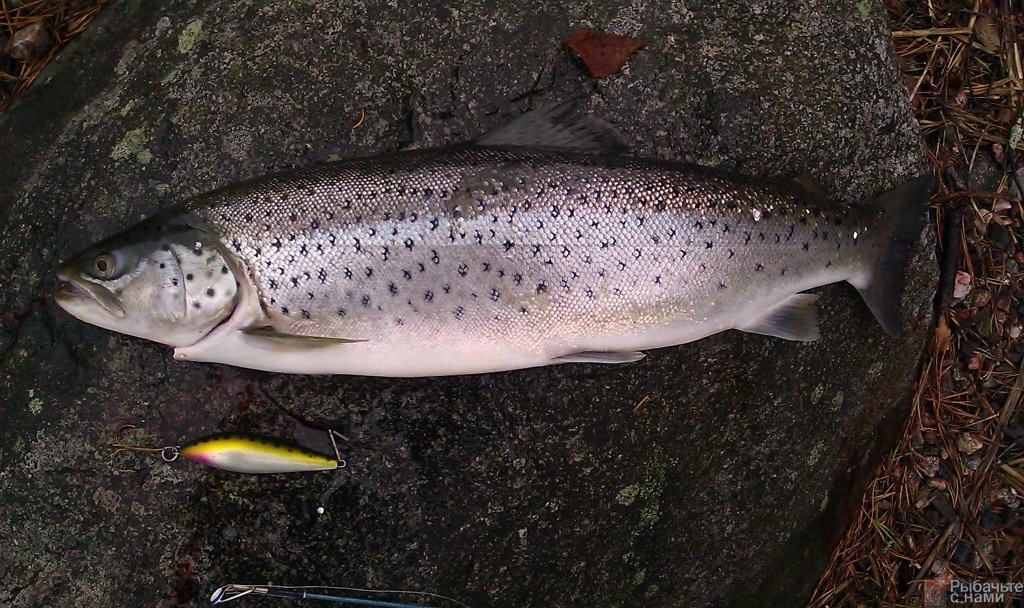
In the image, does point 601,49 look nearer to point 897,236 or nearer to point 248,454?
point 897,236

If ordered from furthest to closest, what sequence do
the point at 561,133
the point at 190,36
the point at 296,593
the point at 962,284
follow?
the point at 962,284 < the point at 190,36 < the point at 296,593 < the point at 561,133

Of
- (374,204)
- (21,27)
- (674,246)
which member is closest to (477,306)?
(374,204)

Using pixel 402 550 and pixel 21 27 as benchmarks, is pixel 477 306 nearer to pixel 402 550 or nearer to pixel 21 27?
pixel 402 550

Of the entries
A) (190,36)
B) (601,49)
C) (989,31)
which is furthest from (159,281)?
(989,31)

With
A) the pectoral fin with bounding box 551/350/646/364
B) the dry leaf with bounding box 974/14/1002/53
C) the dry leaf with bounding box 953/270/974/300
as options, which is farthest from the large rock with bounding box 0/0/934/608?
the dry leaf with bounding box 974/14/1002/53

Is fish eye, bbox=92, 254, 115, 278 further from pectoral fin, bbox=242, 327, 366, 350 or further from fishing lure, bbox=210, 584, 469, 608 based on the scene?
fishing lure, bbox=210, 584, 469, 608
